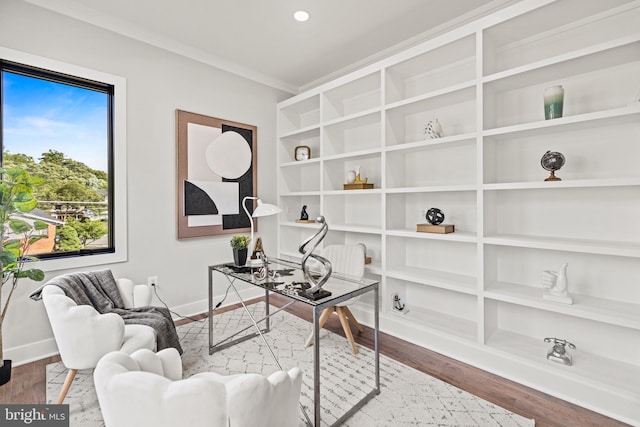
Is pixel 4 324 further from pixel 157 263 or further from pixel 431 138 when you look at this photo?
pixel 431 138

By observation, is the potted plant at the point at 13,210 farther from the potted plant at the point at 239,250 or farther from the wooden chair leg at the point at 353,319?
the wooden chair leg at the point at 353,319

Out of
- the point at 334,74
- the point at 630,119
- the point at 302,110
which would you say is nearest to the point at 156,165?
the point at 302,110

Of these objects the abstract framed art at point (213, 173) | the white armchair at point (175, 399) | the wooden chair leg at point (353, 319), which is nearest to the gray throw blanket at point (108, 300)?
the abstract framed art at point (213, 173)

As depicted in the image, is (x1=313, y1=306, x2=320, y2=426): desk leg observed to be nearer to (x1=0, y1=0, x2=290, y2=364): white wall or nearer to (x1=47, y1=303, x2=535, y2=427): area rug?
(x1=47, y1=303, x2=535, y2=427): area rug

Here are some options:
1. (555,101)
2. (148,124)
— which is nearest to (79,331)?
(148,124)

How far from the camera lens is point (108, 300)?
7.50ft

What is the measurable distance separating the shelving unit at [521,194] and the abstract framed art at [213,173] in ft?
3.60

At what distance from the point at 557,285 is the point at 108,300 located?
314cm

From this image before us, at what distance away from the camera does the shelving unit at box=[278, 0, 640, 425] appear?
1983mm

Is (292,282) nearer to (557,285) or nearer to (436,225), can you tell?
(436,225)

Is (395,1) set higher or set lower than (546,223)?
higher

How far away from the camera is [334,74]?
12.4ft

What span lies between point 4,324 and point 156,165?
1.65 metres

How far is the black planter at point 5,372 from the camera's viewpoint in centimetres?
205
